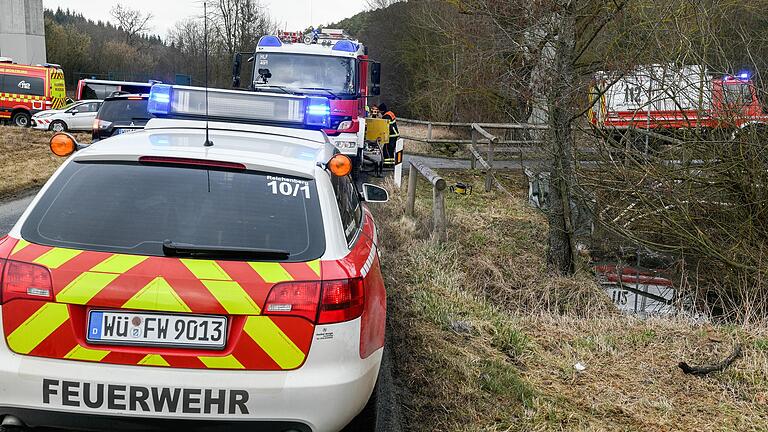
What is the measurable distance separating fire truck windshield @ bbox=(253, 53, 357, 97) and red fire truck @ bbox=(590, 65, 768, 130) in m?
7.29

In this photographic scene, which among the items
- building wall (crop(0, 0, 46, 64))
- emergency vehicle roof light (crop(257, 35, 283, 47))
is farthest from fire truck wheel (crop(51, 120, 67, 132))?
building wall (crop(0, 0, 46, 64))

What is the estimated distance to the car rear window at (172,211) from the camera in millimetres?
3102

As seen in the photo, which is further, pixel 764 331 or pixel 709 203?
pixel 709 203

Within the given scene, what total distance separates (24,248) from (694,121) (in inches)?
280

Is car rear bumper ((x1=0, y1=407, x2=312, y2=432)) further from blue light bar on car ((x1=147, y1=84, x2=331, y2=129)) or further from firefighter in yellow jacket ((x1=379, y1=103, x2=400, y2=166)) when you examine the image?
firefighter in yellow jacket ((x1=379, y1=103, x2=400, y2=166))

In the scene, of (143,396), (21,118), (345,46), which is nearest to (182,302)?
(143,396)

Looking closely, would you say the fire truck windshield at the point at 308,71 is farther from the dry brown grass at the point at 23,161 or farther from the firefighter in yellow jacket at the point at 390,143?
the dry brown grass at the point at 23,161

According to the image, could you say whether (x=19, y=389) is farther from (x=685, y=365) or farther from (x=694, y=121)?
(x=694, y=121)

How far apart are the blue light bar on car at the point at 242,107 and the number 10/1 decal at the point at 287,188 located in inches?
108

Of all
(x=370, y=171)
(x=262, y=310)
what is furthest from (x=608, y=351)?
(x=370, y=171)

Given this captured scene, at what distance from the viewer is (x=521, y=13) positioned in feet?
27.4

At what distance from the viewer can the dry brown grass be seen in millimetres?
13523

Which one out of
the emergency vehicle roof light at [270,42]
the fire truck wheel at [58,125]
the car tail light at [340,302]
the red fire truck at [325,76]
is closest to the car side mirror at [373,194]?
the car tail light at [340,302]

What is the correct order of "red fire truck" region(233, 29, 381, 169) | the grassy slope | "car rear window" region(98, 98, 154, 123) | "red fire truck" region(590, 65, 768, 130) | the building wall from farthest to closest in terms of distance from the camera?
the building wall
"red fire truck" region(233, 29, 381, 169)
"car rear window" region(98, 98, 154, 123)
"red fire truck" region(590, 65, 768, 130)
the grassy slope
